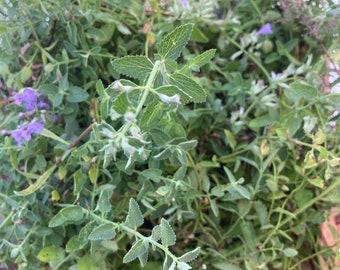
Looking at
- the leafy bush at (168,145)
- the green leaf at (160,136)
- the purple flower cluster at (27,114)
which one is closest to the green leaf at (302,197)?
the leafy bush at (168,145)

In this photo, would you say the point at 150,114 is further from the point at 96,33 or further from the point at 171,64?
the point at 96,33

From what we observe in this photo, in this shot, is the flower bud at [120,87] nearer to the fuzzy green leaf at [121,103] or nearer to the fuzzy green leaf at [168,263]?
the fuzzy green leaf at [121,103]

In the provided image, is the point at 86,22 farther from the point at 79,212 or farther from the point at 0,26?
the point at 79,212

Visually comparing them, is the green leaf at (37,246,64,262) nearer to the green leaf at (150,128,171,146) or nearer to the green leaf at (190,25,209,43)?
the green leaf at (150,128,171,146)

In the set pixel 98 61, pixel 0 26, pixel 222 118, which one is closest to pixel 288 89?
pixel 222 118

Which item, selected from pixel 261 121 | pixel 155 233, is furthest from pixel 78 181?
pixel 261 121

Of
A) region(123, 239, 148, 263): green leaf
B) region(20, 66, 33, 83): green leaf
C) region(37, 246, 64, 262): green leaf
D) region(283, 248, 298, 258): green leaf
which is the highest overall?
region(20, 66, 33, 83): green leaf

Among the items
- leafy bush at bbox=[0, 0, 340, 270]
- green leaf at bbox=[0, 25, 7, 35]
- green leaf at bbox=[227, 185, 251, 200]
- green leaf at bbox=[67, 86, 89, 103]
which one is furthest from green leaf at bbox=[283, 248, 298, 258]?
green leaf at bbox=[0, 25, 7, 35]
